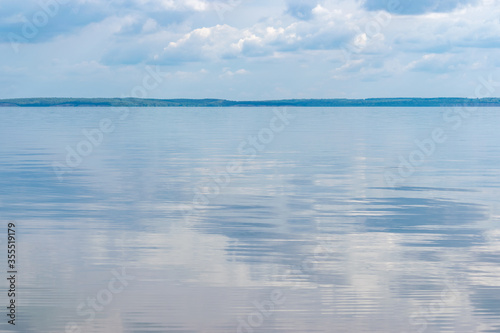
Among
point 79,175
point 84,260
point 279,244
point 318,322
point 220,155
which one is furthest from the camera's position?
point 220,155

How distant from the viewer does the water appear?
37.6ft

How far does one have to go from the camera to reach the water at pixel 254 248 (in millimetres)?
11461

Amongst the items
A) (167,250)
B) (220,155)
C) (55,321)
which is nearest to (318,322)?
(55,321)

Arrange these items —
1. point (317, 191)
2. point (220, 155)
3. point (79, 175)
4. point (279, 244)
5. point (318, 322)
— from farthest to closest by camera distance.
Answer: point (220, 155), point (79, 175), point (317, 191), point (279, 244), point (318, 322)

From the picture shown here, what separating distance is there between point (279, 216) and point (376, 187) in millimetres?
7146

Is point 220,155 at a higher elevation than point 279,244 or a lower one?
higher

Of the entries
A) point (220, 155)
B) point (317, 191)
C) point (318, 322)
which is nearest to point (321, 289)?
point (318, 322)

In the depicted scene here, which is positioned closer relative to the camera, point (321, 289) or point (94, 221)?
point (321, 289)

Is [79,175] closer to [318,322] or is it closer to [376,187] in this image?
[376,187]

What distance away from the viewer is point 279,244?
1633 centimetres

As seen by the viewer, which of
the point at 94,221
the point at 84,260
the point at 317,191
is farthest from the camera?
the point at 317,191

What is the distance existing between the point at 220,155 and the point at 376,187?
46.3 feet

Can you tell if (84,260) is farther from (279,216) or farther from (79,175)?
(79,175)

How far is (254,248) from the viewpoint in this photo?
1584cm
